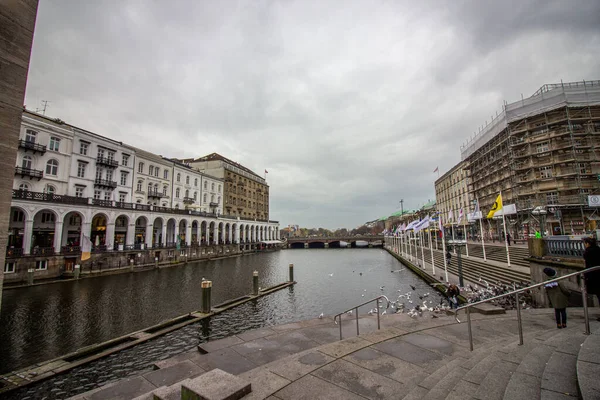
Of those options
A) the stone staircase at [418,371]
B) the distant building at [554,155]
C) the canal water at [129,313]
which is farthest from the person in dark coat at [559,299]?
the distant building at [554,155]

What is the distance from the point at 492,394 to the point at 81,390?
10.5 metres

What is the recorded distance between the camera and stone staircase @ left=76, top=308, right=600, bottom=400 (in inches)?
161

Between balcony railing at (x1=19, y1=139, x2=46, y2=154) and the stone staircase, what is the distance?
1488 inches

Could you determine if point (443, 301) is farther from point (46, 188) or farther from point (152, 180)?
point (152, 180)

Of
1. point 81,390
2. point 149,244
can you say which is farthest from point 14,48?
point 149,244

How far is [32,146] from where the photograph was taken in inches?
1275

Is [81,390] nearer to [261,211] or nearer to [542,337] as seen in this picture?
[542,337]

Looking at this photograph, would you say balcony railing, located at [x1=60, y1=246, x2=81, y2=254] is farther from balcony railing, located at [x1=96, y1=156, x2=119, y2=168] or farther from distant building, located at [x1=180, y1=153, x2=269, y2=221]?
distant building, located at [x1=180, y1=153, x2=269, y2=221]

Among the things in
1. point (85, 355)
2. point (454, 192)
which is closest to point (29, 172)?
point (85, 355)

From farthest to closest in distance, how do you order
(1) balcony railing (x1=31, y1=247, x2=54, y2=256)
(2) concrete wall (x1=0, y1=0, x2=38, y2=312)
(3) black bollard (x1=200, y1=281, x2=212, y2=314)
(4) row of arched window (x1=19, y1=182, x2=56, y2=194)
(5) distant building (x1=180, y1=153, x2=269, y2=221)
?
(5) distant building (x1=180, y1=153, x2=269, y2=221), (4) row of arched window (x1=19, y1=182, x2=56, y2=194), (1) balcony railing (x1=31, y1=247, x2=54, y2=256), (3) black bollard (x1=200, y1=281, x2=212, y2=314), (2) concrete wall (x1=0, y1=0, x2=38, y2=312)

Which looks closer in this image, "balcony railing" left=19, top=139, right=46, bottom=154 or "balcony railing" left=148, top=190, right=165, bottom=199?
"balcony railing" left=19, top=139, right=46, bottom=154

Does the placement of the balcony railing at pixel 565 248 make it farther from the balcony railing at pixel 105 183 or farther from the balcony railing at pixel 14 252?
the balcony railing at pixel 105 183

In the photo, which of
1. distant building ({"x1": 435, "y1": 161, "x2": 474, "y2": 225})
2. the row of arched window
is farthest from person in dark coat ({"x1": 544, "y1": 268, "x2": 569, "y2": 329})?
distant building ({"x1": 435, "y1": 161, "x2": 474, "y2": 225})

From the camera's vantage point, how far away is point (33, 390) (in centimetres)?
810
